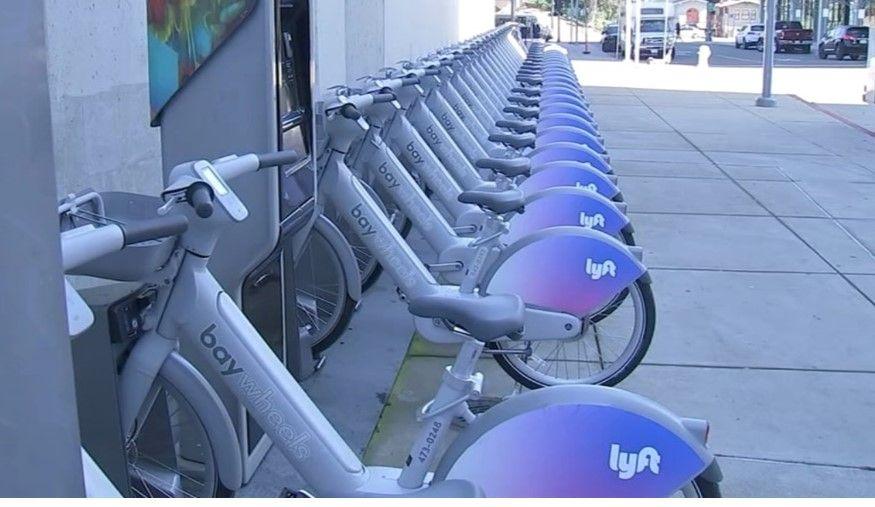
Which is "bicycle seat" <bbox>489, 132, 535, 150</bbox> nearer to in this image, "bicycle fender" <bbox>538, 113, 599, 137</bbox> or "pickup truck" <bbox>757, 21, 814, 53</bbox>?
"bicycle fender" <bbox>538, 113, 599, 137</bbox>

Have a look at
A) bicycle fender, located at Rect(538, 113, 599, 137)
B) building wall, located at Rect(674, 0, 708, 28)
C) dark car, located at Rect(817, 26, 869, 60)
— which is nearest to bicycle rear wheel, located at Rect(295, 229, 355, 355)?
bicycle fender, located at Rect(538, 113, 599, 137)

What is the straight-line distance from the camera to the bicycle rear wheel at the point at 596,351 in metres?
4.04

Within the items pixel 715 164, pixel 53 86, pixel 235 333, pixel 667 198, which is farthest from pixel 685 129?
pixel 235 333

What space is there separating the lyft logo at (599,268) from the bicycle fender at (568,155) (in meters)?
A: 1.79

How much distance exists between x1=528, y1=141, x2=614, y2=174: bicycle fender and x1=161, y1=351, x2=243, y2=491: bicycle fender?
3223mm

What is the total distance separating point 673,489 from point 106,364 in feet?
4.16

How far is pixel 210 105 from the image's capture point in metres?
2.98

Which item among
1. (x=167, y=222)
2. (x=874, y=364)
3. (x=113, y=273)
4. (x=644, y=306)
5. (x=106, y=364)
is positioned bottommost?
(x=874, y=364)

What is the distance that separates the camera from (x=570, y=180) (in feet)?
16.6

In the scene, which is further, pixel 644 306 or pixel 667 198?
pixel 667 198

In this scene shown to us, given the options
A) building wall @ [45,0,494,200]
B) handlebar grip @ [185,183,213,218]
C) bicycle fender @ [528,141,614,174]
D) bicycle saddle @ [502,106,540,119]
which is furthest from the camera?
bicycle saddle @ [502,106,540,119]

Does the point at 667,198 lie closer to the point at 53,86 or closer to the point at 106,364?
the point at 53,86

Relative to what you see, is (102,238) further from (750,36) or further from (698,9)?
(698,9)

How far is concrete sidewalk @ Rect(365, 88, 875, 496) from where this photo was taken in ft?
12.1
